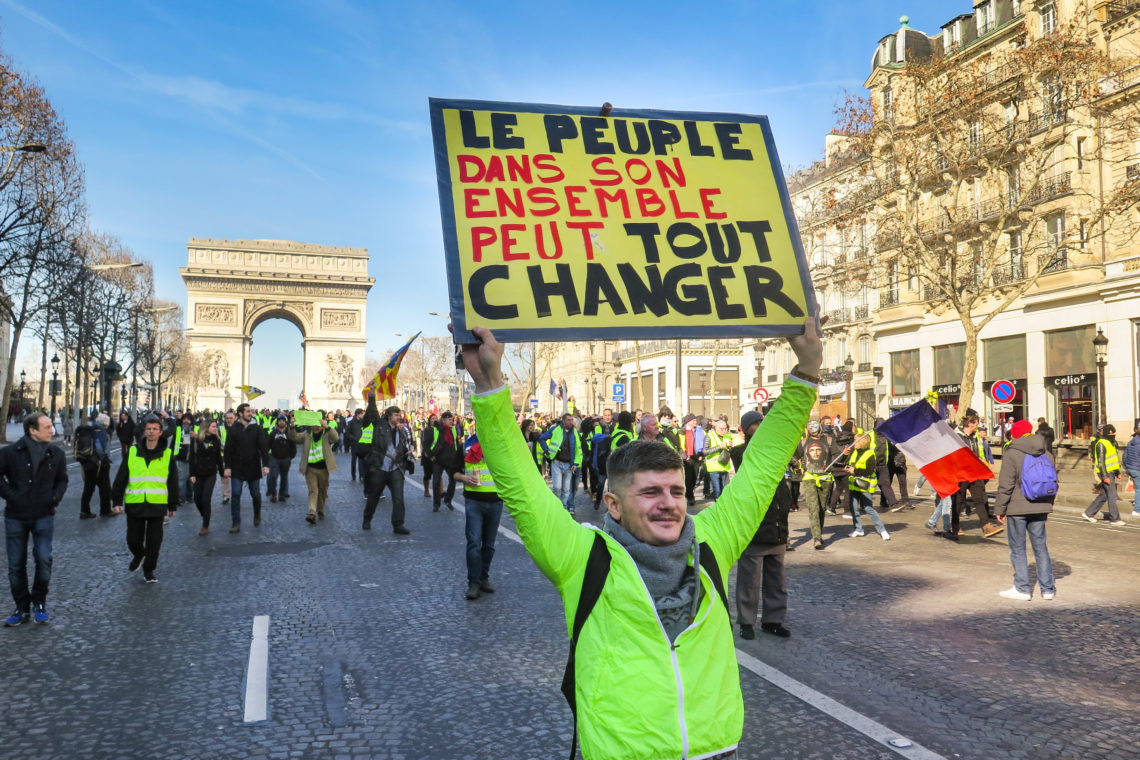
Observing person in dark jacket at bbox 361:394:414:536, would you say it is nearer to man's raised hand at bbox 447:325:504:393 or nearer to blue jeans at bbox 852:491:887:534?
blue jeans at bbox 852:491:887:534

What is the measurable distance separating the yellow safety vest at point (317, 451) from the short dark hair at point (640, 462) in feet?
39.3

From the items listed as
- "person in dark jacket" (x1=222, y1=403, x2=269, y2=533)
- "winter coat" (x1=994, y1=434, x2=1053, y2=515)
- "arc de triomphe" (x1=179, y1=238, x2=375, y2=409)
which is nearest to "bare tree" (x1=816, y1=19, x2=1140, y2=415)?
"winter coat" (x1=994, y1=434, x2=1053, y2=515)

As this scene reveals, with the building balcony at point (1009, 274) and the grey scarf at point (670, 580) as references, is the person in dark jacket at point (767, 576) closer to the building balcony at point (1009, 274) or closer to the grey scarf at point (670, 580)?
the grey scarf at point (670, 580)

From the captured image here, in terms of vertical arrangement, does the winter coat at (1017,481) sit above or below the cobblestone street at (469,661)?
above

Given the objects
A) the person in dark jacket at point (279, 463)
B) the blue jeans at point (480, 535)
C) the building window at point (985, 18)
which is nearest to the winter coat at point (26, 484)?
the blue jeans at point (480, 535)

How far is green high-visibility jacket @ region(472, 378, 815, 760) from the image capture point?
2049mm

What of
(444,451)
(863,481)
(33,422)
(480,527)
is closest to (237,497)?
(444,451)

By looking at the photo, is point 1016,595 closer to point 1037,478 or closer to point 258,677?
point 1037,478

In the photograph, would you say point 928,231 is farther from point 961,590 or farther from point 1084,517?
point 961,590

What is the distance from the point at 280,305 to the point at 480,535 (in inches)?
2677

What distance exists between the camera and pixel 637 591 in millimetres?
2137

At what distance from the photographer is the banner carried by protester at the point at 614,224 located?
9.47 feet

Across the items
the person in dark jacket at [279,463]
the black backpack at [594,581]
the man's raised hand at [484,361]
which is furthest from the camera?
the person in dark jacket at [279,463]

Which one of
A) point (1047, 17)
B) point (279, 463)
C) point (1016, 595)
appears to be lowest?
point (1016, 595)
